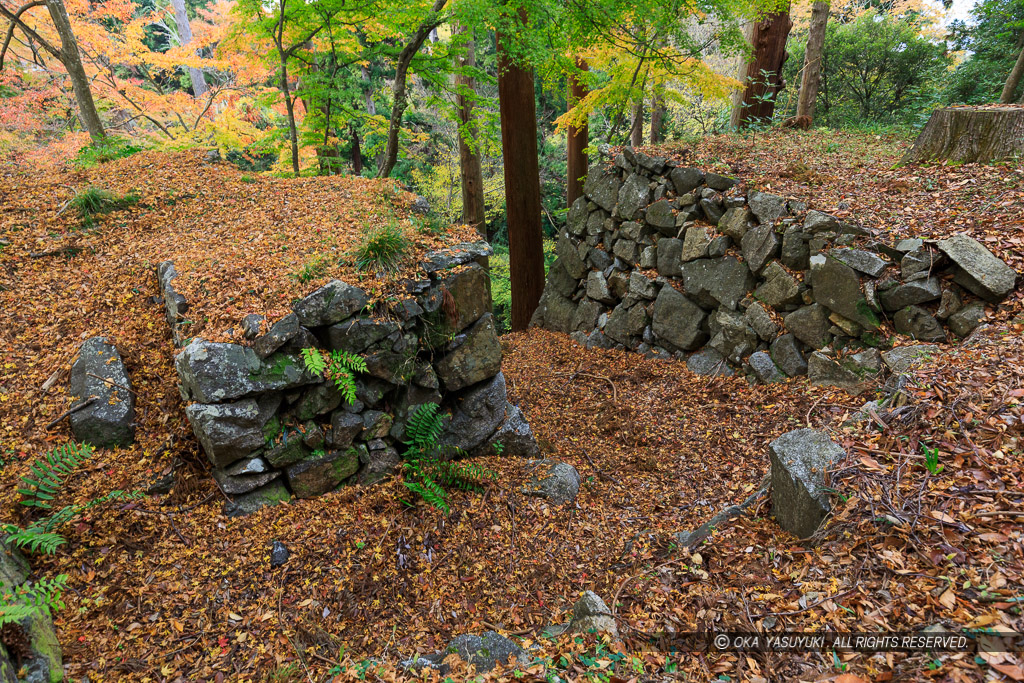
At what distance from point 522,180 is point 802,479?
6835 millimetres

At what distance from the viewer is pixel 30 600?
244 centimetres

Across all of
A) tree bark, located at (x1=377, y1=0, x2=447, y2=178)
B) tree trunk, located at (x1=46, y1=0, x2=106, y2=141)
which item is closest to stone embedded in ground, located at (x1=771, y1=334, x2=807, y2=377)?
tree bark, located at (x1=377, y1=0, x2=447, y2=178)

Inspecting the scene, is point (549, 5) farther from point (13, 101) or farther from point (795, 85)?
point (13, 101)

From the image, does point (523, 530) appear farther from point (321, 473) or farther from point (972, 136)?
point (972, 136)

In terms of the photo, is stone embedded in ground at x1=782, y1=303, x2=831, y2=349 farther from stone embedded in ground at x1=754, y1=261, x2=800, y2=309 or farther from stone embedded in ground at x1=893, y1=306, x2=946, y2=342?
stone embedded in ground at x1=893, y1=306, x2=946, y2=342

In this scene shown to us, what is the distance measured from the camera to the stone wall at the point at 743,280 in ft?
15.6

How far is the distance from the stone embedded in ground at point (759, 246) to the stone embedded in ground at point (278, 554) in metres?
5.76

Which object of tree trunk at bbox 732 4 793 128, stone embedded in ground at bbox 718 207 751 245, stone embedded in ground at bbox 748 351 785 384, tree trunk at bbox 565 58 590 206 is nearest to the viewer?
stone embedded in ground at bbox 748 351 785 384

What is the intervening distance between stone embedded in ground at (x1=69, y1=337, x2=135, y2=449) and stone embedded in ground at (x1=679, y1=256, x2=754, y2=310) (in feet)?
20.6

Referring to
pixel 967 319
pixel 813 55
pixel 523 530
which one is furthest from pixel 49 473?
pixel 813 55

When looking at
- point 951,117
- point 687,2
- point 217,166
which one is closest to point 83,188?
point 217,166

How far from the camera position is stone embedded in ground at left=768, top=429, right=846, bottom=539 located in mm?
2961

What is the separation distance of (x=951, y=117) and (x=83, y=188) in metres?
10.6

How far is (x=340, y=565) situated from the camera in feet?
10.6
